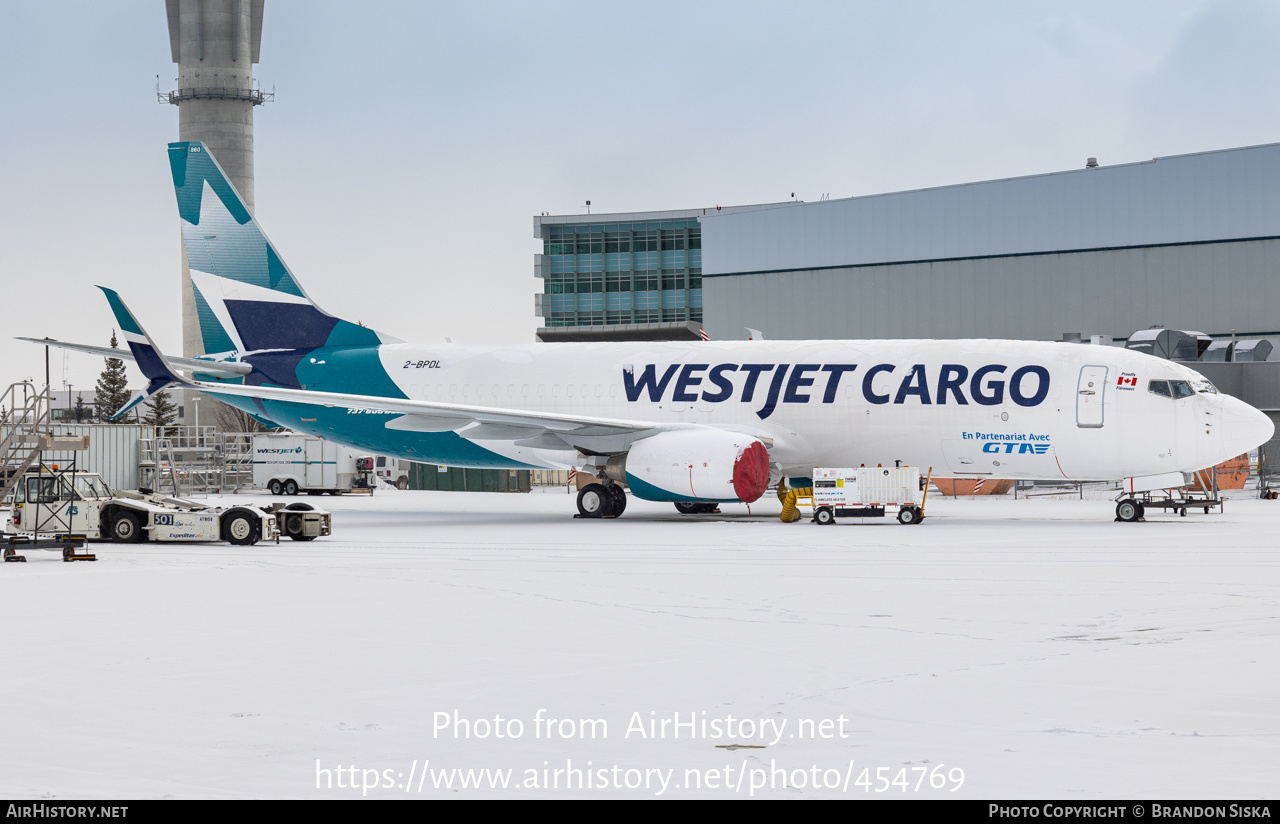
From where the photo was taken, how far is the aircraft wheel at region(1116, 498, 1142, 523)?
26359mm

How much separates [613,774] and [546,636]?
445 centimetres

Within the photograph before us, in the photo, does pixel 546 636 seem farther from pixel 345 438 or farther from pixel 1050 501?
pixel 1050 501

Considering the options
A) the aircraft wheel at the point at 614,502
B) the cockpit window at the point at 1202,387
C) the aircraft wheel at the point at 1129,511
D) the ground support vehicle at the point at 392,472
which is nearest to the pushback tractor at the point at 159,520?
the aircraft wheel at the point at 614,502

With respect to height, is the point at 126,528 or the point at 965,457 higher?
the point at 965,457

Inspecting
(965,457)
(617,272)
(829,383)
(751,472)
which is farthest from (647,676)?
(617,272)

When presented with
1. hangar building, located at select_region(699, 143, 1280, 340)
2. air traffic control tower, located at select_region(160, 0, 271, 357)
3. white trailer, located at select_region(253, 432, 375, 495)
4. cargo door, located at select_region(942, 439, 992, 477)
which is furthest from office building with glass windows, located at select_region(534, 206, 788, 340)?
cargo door, located at select_region(942, 439, 992, 477)

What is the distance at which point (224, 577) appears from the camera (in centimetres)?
1576

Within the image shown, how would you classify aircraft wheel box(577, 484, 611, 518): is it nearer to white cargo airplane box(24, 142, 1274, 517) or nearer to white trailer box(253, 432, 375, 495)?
white cargo airplane box(24, 142, 1274, 517)

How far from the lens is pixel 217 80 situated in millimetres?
90375

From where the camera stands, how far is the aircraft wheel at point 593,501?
28859 millimetres

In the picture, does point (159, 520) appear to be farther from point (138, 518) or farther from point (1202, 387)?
point (1202, 387)

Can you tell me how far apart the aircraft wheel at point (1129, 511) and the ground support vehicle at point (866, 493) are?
403cm

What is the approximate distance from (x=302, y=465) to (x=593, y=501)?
2249 centimetres
